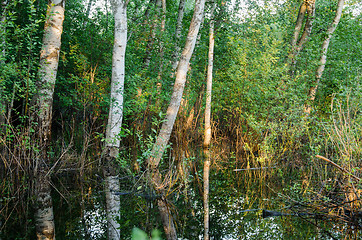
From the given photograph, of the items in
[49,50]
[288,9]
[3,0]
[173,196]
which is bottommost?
[173,196]

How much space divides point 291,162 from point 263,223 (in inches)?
146

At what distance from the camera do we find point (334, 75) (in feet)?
43.4

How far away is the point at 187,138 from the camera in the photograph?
861 centimetres

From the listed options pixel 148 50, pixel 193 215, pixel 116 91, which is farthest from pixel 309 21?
pixel 193 215

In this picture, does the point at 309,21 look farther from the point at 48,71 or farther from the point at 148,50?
the point at 48,71

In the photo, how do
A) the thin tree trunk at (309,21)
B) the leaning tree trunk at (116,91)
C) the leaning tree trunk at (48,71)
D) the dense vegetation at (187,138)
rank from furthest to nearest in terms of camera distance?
the thin tree trunk at (309,21)
the leaning tree trunk at (116,91)
the leaning tree trunk at (48,71)
the dense vegetation at (187,138)

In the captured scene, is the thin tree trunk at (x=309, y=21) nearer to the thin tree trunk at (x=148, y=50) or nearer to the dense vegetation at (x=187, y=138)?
the dense vegetation at (x=187, y=138)

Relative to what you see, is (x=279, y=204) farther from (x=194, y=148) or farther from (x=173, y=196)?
(x=194, y=148)

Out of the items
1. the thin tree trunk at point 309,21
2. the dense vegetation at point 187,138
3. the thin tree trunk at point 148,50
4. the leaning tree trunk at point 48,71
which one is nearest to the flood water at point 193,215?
the dense vegetation at point 187,138

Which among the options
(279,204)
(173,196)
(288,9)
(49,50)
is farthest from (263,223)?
(288,9)

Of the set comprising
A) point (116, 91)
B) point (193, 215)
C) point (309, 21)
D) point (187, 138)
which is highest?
point (309, 21)

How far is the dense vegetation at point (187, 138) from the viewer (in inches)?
159

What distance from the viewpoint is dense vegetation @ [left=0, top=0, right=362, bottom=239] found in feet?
13.3

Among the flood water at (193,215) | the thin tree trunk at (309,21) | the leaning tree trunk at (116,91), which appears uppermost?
the thin tree trunk at (309,21)
